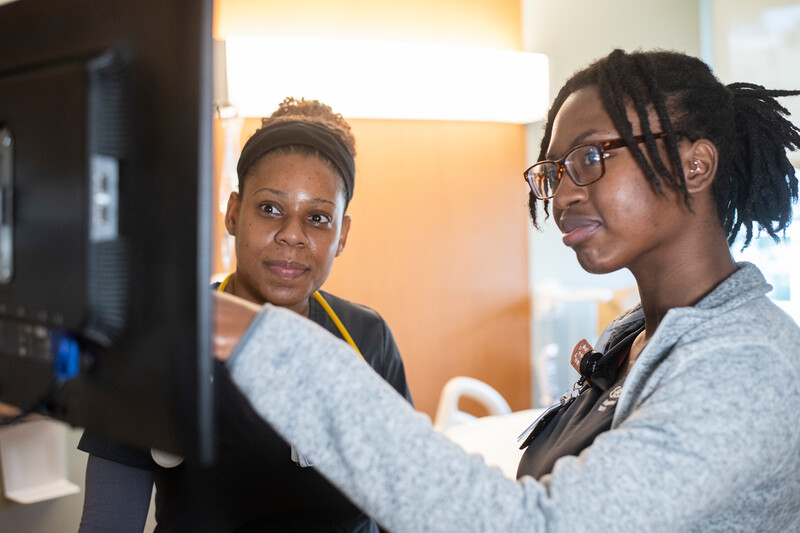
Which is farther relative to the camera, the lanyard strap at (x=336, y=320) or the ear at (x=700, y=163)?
the lanyard strap at (x=336, y=320)

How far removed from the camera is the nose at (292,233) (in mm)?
1320

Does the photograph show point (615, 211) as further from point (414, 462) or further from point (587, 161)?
point (414, 462)

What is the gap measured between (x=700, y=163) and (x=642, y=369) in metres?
0.34

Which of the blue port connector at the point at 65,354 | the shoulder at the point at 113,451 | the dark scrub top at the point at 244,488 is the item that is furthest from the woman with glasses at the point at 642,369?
the shoulder at the point at 113,451

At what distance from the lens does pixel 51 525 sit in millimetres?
1803

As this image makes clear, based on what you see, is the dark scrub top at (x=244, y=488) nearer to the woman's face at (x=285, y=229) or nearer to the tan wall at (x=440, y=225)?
the woman's face at (x=285, y=229)

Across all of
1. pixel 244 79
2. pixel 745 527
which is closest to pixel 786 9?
pixel 244 79

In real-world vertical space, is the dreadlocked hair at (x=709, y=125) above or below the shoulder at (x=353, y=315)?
above

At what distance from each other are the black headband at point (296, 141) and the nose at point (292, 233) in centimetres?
15

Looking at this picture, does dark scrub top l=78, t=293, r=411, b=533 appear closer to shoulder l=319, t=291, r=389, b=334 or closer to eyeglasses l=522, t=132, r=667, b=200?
shoulder l=319, t=291, r=389, b=334

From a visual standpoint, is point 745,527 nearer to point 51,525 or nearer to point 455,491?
point 455,491

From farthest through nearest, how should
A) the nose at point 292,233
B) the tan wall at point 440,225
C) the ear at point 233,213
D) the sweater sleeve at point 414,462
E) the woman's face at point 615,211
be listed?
the tan wall at point 440,225 → the ear at point 233,213 → the nose at point 292,233 → the woman's face at point 615,211 → the sweater sleeve at point 414,462

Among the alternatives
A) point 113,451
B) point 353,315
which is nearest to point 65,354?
point 113,451

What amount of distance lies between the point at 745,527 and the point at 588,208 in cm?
45
